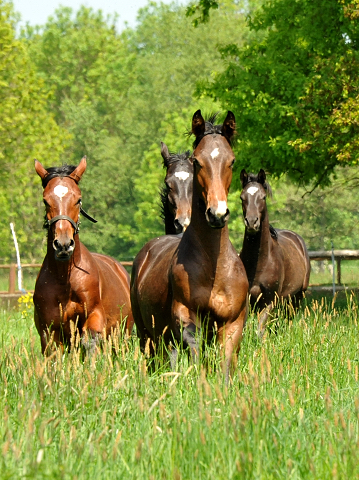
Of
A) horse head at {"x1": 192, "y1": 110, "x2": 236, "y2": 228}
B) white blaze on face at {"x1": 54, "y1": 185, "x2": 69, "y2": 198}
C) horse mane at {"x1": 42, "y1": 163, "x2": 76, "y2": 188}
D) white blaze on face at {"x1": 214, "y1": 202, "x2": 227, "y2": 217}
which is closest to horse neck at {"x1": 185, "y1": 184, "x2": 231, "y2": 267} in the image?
horse head at {"x1": 192, "y1": 110, "x2": 236, "y2": 228}

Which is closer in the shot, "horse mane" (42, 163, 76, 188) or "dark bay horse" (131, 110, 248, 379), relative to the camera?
"dark bay horse" (131, 110, 248, 379)

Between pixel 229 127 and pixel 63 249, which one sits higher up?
pixel 229 127

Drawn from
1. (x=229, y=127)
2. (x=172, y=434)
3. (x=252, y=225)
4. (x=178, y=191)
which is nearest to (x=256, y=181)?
(x=252, y=225)

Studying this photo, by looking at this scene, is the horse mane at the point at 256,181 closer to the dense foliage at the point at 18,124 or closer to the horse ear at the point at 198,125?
the horse ear at the point at 198,125

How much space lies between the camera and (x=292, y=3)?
820 inches

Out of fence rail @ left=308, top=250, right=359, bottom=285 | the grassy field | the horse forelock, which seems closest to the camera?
the grassy field

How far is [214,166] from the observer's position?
5.97 metres

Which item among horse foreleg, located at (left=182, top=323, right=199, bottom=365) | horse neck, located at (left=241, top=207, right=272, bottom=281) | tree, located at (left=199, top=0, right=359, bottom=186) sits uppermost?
tree, located at (left=199, top=0, right=359, bottom=186)

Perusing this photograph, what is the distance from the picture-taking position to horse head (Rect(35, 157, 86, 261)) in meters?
7.18

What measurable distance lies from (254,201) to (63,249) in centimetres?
436

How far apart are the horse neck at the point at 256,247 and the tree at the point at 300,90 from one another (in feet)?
17.2

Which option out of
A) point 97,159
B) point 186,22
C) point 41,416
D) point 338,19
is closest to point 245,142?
point 338,19

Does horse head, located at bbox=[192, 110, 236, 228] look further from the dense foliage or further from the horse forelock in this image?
the dense foliage

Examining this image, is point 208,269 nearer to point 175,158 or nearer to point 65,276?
point 65,276
